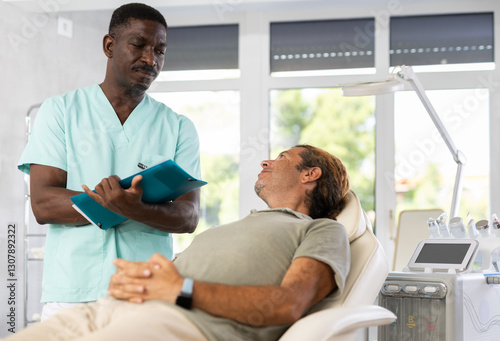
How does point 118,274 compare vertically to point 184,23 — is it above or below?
below

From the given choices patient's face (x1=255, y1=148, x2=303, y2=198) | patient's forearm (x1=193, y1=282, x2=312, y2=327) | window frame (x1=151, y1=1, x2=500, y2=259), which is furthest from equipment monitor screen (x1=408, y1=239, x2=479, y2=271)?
window frame (x1=151, y1=1, x2=500, y2=259)

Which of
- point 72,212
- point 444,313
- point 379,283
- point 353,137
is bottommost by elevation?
point 444,313

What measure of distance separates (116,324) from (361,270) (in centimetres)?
70

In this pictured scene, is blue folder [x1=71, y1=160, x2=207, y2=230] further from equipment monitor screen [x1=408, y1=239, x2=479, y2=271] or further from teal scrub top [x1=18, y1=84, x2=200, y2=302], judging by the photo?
equipment monitor screen [x1=408, y1=239, x2=479, y2=271]

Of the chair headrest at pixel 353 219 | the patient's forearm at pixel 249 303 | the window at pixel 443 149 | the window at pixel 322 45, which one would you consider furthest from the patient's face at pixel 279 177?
the window at pixel 322 45

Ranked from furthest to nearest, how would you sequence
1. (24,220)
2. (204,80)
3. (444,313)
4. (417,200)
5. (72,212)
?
(204,80) → (417,200) → (24,220) → (444,313) → (72,212)

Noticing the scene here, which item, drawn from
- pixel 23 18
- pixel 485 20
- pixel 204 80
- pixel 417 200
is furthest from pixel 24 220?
pixel 485 20

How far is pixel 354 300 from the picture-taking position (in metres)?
1.60

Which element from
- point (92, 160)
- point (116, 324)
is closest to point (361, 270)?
point (116, 324)

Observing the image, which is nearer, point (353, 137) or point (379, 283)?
point (379, 283)

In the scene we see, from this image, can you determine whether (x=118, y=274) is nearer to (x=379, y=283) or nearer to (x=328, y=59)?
(x=379, y=283)

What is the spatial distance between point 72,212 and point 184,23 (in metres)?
3.44

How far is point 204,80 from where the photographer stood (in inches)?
186

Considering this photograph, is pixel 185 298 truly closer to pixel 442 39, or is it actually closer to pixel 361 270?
pixel 361 270
